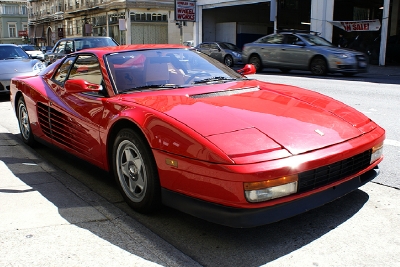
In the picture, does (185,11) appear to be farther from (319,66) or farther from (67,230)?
(67,230)

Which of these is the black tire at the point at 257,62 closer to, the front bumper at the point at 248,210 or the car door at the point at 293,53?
the car door at the point at 293,53

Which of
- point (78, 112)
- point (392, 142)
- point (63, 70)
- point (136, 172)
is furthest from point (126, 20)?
point (136, 172)

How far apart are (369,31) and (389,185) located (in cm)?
1883

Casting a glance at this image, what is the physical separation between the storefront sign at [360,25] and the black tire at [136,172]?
18964mm

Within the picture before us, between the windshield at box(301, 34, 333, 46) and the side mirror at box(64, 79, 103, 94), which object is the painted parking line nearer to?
the side mirror at box(64, 79, 103, 94)

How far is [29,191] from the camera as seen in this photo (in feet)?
12.4

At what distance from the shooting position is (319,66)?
560 inches

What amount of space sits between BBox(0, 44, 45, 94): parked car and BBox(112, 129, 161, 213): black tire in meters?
7.21

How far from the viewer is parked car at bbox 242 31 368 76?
45.2 feet

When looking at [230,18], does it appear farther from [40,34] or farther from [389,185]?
[40,34]

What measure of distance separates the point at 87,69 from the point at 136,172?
1535 mm

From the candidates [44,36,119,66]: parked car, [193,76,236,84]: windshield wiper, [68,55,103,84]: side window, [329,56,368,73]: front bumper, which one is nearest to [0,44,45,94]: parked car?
[44,36,119,66]: parked car

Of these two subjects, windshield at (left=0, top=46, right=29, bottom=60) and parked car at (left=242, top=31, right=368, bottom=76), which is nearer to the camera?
windshield at (left=0, top=46, right=29, bottom=60)

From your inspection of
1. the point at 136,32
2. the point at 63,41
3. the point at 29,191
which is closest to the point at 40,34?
the point at 136,32
